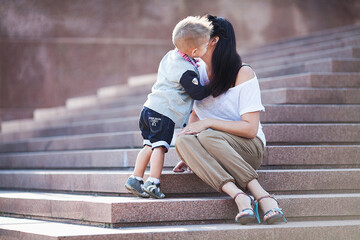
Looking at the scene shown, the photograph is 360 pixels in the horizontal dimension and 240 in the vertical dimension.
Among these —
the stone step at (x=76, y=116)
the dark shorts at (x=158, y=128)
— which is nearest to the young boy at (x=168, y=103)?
the dark shorts at (x=158, y=128)

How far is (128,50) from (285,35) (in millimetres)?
3614

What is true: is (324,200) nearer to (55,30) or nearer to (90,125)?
(90,125)

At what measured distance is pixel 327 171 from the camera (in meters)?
4.50

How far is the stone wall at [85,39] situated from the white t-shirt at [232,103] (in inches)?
278

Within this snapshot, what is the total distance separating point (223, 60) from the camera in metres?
4.06

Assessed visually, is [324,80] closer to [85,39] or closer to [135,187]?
[135,187]

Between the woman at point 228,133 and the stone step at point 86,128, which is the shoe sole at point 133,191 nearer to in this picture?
the woman at point 228,133

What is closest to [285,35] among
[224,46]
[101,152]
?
[101,152]

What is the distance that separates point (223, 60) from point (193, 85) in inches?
12.3

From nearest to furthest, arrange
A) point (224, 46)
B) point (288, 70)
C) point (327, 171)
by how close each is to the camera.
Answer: point (224, 46)
point (327, 171)
point (288, 70)

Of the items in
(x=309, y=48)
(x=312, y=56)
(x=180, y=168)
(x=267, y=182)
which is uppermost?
(x=309, y=48)

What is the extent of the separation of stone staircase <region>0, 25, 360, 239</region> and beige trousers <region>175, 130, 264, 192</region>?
25 centimetres

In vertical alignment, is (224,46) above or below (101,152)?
above

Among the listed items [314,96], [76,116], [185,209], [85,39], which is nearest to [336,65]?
[314,96]
